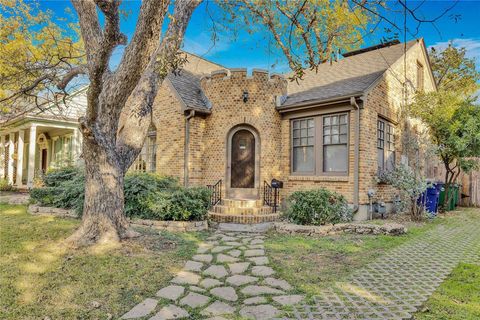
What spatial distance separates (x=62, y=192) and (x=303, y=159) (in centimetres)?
808

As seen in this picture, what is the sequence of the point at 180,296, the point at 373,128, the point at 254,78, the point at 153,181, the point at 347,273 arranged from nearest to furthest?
the point at 180,296 < the point at 347,273 < the point at 153,181 < the point at 373,128 < the point at 254,78

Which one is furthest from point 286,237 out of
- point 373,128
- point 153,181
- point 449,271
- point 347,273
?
point 373,128

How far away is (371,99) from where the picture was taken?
31.9ft

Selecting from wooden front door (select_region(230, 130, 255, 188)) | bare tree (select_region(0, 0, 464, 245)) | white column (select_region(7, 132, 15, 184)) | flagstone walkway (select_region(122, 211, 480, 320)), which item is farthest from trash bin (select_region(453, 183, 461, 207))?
white column (select_region(7, 132, 15, 184))

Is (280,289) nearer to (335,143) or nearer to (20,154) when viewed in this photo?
(335,143)

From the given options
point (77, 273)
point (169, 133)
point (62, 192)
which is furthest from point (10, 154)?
point (77, 273)

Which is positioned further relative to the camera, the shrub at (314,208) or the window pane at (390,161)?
the window pane at (390,161)

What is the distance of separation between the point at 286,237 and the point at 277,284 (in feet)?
9.79

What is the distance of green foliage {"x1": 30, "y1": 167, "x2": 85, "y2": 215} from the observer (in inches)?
359

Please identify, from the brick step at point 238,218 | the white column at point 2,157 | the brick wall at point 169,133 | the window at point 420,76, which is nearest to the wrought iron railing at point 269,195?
the brick step at point 238,218

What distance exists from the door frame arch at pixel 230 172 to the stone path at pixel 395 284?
525 cm

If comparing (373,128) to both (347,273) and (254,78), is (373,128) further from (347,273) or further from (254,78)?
(347,273)

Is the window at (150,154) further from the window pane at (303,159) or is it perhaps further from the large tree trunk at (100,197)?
the large tree trunk at (100,197)

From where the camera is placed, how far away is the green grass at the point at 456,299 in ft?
10.6
